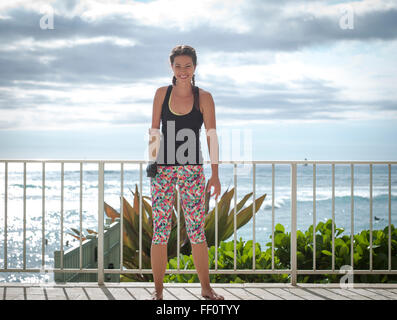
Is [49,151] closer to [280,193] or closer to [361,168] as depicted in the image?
[280,193]

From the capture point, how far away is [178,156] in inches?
93.9

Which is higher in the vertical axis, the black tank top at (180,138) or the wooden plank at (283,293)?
the black tank top at (180,138)

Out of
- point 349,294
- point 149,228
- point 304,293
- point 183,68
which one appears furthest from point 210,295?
point 149,228

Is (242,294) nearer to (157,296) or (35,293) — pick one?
(157,296)

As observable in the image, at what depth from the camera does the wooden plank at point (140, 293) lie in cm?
266

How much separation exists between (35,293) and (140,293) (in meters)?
0.67

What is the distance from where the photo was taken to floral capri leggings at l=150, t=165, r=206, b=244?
7.89ft

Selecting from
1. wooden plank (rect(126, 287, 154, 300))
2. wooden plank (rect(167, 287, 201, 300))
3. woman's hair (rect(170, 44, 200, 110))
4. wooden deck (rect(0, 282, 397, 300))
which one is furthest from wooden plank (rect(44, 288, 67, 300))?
woman's hair (rect(170, 44, 200, 110))

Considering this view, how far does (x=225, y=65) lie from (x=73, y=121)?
878 cm

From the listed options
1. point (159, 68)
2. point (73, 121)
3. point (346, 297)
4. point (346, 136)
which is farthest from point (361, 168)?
point (346, 297)

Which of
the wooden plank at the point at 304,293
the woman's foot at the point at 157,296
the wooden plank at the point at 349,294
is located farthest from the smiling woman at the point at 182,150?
the wooden plank at the point at 349,294

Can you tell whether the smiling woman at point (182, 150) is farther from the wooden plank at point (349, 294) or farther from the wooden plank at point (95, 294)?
the wooden plank at point (349, 294)

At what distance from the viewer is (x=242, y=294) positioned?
2754 millimetres

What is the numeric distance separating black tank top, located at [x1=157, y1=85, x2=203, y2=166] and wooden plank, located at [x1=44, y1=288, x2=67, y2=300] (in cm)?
108
